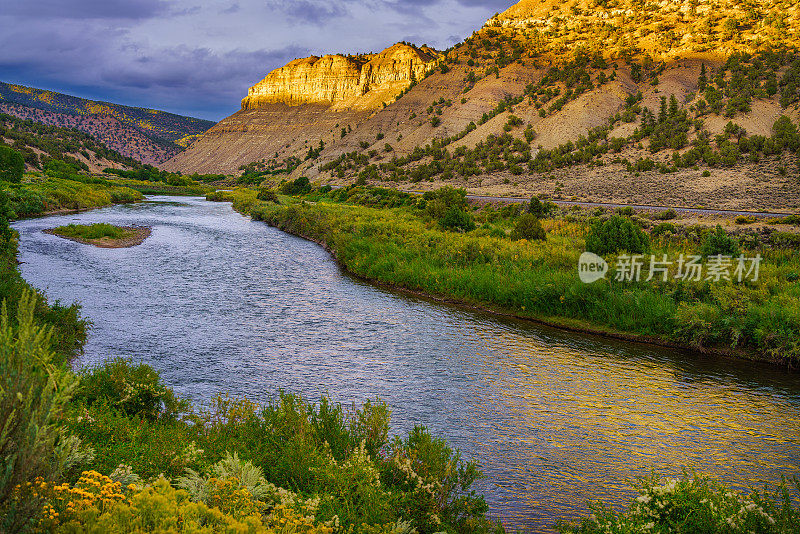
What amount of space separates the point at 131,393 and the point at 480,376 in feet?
28.6

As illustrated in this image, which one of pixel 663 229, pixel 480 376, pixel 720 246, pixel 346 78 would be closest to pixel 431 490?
pixel 480 376

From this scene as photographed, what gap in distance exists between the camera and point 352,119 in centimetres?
15350

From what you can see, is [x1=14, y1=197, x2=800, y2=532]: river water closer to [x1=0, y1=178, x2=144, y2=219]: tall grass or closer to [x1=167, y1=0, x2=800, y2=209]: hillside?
[x1=0, y1=178, x2=144, y2=219]: tall grass

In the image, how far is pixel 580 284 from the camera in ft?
70.9

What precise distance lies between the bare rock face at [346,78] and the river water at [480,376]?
5272 inches

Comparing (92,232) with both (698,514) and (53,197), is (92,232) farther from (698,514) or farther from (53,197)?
(698,514)

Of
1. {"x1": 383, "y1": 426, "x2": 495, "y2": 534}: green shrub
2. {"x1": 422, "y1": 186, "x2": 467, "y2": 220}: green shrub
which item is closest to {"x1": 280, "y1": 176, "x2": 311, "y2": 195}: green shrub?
{"x1": 422, "y1": 186, "x2": 467, "y2": 220}: green shrub

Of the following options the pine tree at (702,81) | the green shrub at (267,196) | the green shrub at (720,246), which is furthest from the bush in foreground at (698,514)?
the pine tree at (702,81)

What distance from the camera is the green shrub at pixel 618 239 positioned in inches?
967

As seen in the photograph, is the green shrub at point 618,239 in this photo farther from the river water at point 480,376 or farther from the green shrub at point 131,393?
the green shrub at point 131,393

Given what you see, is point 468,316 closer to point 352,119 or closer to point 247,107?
point 352,119

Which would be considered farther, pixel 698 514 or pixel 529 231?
pixel 529 231

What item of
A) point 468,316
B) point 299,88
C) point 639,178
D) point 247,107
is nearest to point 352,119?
point 299,88

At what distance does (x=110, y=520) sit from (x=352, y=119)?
155520 mm
